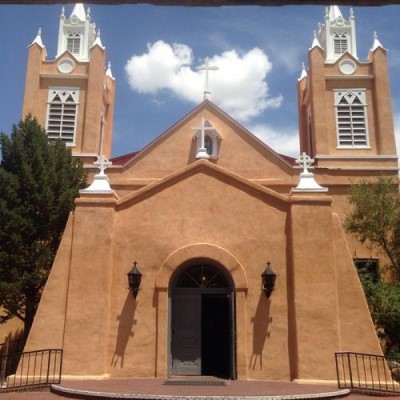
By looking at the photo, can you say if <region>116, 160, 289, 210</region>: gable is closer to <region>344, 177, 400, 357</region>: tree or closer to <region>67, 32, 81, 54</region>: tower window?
<region>344, 177, 400, 357</region>: tree

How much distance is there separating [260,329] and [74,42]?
894 inches

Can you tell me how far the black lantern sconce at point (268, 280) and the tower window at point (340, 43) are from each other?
19.7 m

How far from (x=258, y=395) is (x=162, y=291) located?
13.0ft

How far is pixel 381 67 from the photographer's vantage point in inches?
1056

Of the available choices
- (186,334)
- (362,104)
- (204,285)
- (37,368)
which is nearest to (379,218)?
(204,285)

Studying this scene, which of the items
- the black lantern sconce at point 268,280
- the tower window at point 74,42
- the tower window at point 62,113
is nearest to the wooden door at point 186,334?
the black lantern sconce at point 268,280

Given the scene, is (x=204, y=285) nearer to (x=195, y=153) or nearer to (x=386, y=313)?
(x=386, y=313)

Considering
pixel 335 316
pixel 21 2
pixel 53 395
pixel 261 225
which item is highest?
pixel 261 225

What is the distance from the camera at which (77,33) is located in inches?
1188

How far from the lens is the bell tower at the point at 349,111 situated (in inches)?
970

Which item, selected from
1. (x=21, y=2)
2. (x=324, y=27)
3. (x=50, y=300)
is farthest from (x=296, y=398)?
(x=324, y=27)

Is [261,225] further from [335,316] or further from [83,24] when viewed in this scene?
[83,24]

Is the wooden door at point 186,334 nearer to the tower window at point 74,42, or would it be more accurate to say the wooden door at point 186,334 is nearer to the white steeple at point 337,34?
the white steeple at point 337,34

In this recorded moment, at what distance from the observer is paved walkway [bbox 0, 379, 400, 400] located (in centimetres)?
1002
